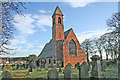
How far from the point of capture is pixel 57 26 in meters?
28.3

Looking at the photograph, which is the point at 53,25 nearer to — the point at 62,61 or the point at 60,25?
the point at 60,25

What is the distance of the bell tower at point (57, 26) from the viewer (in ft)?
92.5

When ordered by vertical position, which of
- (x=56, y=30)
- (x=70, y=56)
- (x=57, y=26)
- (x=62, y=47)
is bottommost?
(x=70, y=56)

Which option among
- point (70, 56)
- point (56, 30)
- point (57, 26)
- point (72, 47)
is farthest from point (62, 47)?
point (57, 26)

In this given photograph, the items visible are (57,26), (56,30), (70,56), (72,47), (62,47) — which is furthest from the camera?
(57,26)

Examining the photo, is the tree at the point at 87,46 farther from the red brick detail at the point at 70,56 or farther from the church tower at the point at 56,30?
the church tower at the point at 56,30

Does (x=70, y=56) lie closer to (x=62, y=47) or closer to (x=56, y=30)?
(x=62, y=47)

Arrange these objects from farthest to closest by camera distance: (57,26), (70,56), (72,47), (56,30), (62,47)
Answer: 1. (57,26)
2. (56,30)
3. (72,47)
4. (70,56)
5. (62,47)

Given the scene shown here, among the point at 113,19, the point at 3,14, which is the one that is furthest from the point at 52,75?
the point at 113,19

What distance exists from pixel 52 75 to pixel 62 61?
21.3 m

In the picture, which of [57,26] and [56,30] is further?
[57,26]

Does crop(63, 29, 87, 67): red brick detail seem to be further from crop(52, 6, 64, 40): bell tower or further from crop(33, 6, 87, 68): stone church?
crop(52, 6, 64, 40): bell tower

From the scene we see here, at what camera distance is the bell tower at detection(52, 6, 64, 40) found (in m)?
28.2

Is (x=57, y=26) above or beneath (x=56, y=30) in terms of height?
above
